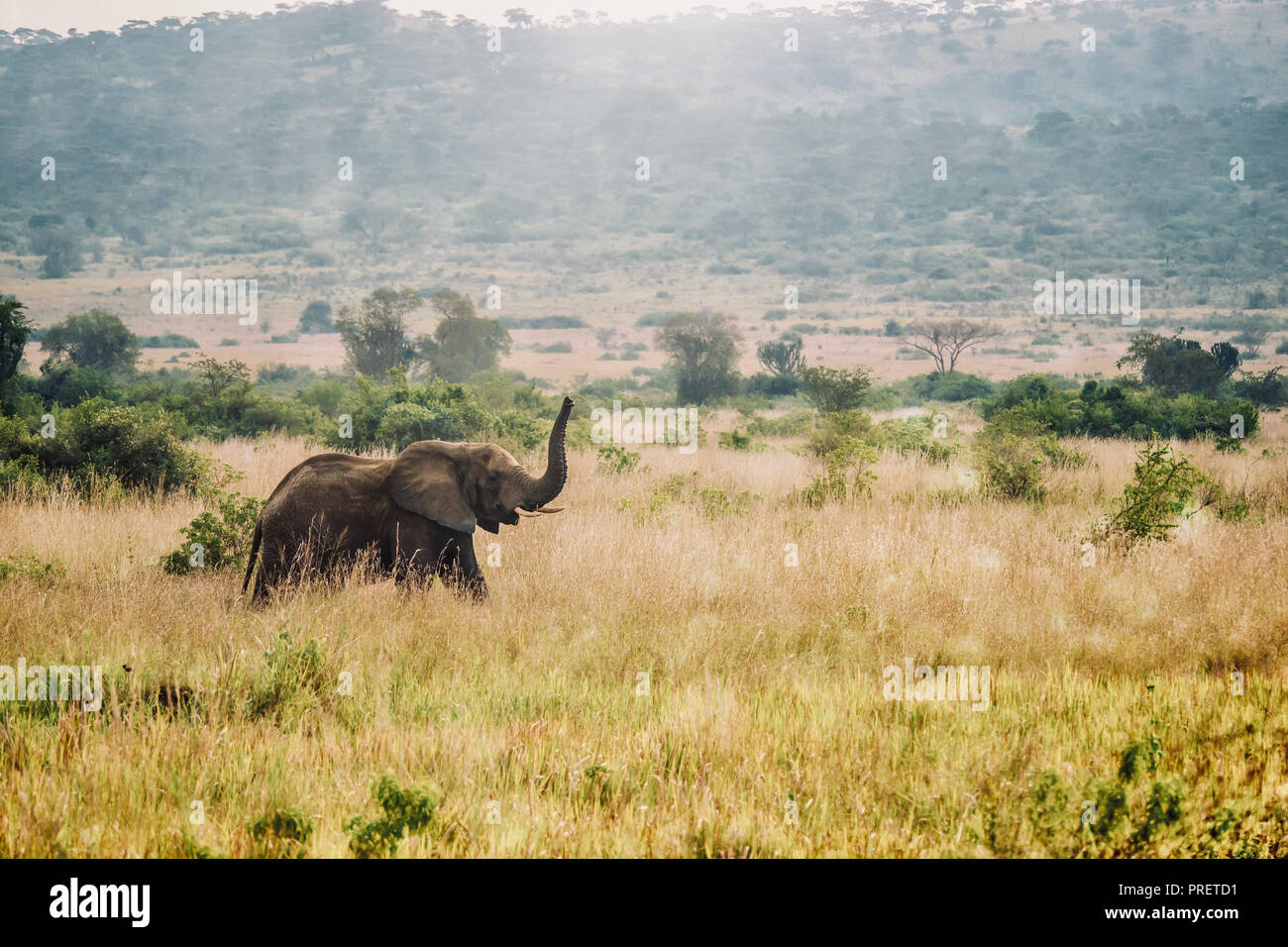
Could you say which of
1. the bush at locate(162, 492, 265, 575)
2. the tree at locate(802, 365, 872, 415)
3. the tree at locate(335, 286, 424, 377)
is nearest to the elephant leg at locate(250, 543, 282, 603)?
the bush at locate(162, 492, 265, 575)

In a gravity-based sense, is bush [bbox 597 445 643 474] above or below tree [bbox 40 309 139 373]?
below

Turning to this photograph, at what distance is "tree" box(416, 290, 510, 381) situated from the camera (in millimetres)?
51250

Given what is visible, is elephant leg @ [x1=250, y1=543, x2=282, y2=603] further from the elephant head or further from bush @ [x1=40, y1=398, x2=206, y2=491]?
bush @ [x1=40, y1=398, x2=206, y2=491]

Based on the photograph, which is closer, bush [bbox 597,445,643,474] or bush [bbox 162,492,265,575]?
bush [bbox 162,492,265,575]

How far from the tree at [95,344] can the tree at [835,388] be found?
112 feet

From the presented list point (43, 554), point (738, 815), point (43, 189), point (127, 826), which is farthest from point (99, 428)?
point (43, 189)

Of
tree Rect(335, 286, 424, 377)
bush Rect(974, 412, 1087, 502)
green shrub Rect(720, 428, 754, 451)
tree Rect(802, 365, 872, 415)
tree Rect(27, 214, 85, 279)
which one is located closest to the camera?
bush Rect(974, 412, 1087, 502)

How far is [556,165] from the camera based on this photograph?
187500mm

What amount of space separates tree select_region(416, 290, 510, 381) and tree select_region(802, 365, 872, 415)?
86.7 feet

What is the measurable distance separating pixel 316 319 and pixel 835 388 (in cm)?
7206

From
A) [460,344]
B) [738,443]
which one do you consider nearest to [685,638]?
[738,443]

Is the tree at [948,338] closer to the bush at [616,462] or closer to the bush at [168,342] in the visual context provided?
the bush at [616,462]

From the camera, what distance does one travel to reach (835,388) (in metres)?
26.8

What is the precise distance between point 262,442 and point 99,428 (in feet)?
15.6
